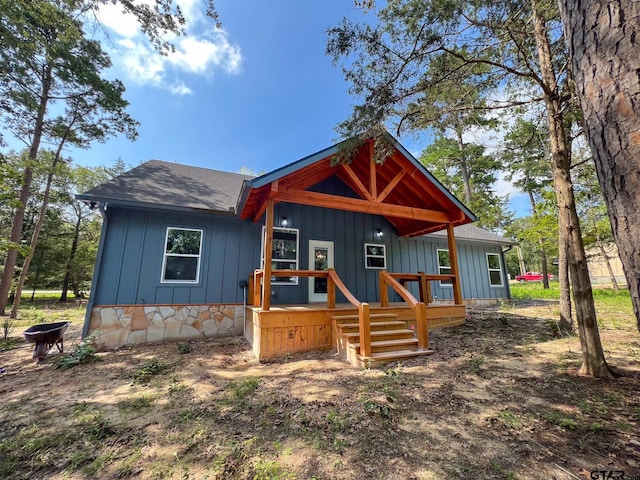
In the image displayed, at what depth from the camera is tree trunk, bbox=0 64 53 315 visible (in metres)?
10.3

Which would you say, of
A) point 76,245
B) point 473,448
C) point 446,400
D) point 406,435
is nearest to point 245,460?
point 406,435

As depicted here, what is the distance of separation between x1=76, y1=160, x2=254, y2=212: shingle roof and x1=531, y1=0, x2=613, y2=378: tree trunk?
6496 millimetres

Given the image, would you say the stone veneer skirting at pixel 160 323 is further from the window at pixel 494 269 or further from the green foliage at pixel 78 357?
the window at pixel 494 269

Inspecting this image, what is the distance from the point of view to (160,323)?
6.40 m

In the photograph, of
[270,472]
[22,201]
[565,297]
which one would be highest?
[22,201]

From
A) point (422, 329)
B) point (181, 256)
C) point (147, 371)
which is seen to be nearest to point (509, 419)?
point (422, 329)

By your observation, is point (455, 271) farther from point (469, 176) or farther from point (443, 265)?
point (469, 176)

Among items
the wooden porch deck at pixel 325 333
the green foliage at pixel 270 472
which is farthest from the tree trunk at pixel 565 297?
the green foliage at pixel 270 472

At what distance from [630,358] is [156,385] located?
7166 mm

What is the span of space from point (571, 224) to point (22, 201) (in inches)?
667

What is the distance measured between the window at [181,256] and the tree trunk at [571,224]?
745 cm

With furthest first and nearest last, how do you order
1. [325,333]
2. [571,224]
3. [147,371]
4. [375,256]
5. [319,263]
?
[375,256], [319,263], [325,333], [147,371], [571,224]

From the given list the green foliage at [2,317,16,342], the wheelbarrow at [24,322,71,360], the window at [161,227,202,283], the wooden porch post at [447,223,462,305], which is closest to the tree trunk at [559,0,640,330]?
the wooden porch post at [447,223,462,305]

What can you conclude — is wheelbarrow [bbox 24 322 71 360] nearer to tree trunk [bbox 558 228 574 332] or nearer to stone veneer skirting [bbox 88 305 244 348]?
stone veneer skirting [bbox 88 305 244 348]
